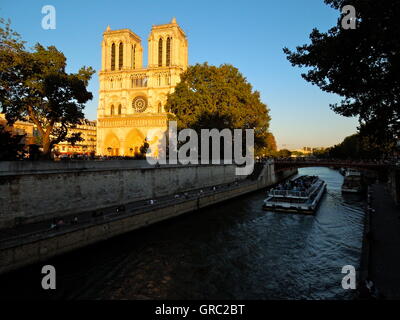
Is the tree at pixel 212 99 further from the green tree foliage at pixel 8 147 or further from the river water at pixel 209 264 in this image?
the green tree foliage at pixel 8 147

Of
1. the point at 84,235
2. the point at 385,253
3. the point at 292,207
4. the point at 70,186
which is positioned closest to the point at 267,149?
the point at 292,207

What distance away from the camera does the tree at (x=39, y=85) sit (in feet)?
72.3

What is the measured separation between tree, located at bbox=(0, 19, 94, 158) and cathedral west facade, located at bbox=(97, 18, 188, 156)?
41182 mm

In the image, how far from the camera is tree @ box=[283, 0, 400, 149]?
37.5 ft

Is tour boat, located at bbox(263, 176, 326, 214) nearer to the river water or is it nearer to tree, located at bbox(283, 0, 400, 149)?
the river water

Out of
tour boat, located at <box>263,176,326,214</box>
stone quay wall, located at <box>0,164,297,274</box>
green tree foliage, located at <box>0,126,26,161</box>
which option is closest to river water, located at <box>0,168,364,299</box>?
stone quay wall, located at <box>0,164,297,274</box>

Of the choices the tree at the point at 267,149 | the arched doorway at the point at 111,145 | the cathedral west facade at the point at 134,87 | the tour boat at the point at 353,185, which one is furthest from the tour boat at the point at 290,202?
the arched doorway at the point at 111,145

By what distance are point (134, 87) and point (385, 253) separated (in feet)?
235

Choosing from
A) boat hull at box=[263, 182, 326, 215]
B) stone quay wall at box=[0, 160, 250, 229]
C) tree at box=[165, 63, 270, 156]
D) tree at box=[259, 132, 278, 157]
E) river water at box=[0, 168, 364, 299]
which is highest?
tree at box=[165, 63, 270, 156]

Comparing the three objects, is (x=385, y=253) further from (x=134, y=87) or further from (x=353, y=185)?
(x=134, y=87)

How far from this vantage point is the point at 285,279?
1345 cm

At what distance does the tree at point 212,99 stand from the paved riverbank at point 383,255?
2392 cm
